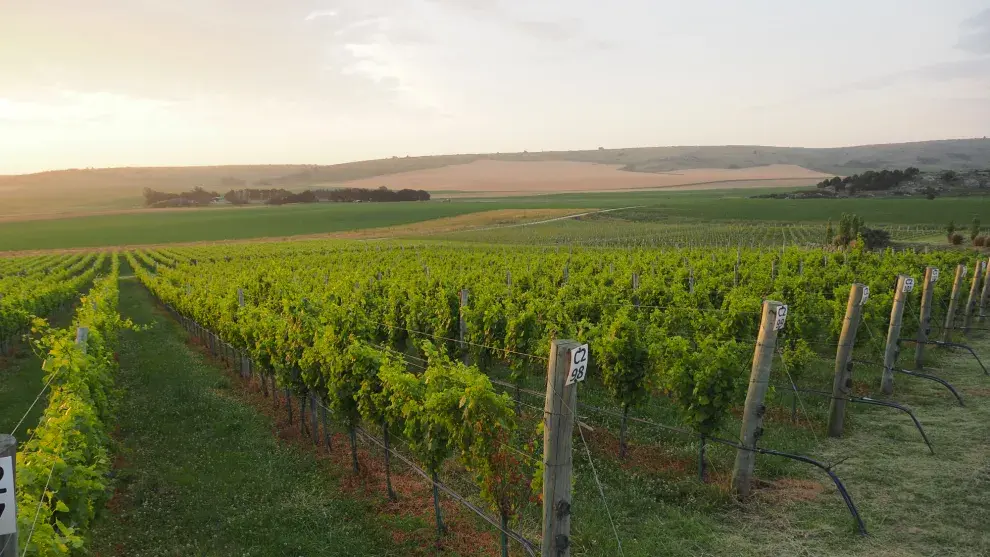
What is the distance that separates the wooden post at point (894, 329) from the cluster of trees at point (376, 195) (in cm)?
14426

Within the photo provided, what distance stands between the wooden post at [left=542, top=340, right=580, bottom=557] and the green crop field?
7896cm

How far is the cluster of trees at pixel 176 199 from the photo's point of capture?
14662 cm

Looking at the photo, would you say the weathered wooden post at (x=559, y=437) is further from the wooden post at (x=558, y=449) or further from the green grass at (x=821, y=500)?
the green grass at (x=821, y=500)

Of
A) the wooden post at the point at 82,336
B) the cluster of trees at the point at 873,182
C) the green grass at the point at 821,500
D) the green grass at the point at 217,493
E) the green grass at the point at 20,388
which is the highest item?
the cluster of trees at the point at 873,182

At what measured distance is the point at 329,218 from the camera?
107 meters

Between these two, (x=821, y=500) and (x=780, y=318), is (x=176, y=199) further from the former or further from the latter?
(x=821, y=500)

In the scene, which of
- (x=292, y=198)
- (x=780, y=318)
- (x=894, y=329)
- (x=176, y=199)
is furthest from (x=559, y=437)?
(x=176, y=199)

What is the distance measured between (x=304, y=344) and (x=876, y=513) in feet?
33.1

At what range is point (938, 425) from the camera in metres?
10.8

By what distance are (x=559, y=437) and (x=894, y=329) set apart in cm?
1063

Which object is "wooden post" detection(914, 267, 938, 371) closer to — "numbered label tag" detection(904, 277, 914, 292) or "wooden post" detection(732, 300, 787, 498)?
"numbered label tag" detection(904, 277, 914, 292)

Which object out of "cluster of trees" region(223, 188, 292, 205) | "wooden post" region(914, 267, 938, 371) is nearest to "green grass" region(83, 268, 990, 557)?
"wooden post" region(914, 267, 938, 371)

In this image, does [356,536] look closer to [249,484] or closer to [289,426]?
[249,484]

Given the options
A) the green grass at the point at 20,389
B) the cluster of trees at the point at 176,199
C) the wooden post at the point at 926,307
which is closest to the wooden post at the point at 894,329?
the wooden post at the point at 926,307
